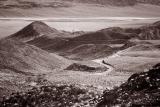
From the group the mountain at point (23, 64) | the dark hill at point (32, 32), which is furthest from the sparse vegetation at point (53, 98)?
the dark hill at point (32, 32)

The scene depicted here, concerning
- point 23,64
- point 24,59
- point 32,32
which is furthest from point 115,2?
point 23,64

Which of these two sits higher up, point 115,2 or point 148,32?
point 148,32

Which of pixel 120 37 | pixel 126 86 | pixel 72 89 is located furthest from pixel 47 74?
pixel 120 37

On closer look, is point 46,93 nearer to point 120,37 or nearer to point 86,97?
point 86,97

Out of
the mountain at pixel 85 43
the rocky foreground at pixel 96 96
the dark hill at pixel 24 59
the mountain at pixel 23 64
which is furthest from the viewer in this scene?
the mountain at pixel 85 43

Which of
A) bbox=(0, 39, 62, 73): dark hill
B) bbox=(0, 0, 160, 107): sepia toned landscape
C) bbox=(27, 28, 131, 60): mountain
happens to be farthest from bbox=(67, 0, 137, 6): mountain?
bbox=(0, 39, 62, 73): dark hill

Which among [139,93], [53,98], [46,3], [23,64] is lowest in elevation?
[46,3]

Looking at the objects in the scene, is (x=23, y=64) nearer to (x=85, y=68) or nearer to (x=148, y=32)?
(x=85, y=68)

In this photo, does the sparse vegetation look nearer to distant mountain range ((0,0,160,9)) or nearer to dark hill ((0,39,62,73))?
dark hill ((0,39,62,73))

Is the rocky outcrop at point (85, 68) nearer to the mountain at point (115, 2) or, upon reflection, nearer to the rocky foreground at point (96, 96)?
the rocky foreground at point (96, 96)
